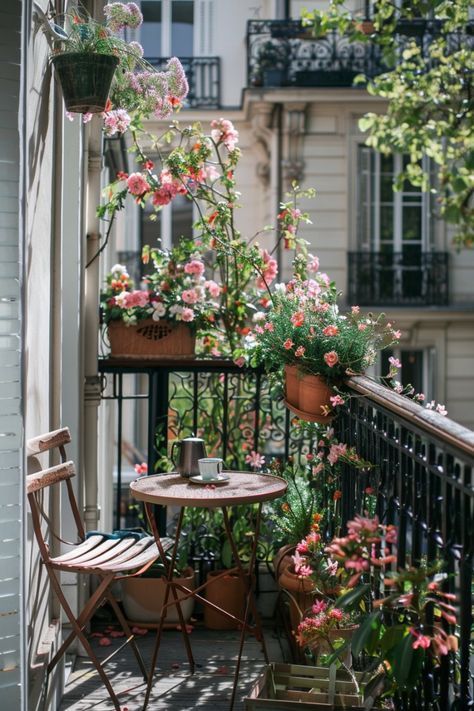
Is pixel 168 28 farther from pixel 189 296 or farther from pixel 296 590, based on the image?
pixel 296 590

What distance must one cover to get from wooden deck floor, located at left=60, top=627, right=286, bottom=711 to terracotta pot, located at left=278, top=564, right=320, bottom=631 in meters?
0.25

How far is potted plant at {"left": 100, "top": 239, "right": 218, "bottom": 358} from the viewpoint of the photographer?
5.36 m

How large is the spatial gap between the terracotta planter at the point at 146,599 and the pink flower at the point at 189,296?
4.52ft

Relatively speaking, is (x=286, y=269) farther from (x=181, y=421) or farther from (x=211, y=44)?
(x=181, y=421)

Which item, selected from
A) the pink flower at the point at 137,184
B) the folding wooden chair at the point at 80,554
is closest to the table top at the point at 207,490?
the folding wooden chair at the point at 80,554

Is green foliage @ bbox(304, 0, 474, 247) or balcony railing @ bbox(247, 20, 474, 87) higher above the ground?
balcony railing @ bbox(247, 20, 474, 87)

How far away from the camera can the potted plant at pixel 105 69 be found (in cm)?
373

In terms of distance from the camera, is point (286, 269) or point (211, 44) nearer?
Result: point (286, 269)

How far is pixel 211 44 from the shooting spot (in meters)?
15.6

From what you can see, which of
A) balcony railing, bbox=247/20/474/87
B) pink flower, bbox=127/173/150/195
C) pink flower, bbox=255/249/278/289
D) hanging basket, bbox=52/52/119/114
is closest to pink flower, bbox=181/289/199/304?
pink flower, bbox=255/249/278/289

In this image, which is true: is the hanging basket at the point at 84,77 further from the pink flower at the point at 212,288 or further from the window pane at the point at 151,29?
the window pane at the point at 151,29

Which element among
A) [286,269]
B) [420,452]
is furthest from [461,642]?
[286,269]

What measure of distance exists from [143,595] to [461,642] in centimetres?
270

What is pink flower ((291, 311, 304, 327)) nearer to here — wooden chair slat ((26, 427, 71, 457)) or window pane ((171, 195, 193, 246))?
wooden chair slat ((26, 427, 71, 457))
